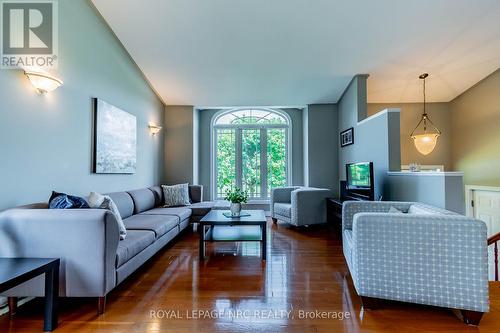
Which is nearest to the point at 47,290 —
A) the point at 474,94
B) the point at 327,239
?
the point at 327,239

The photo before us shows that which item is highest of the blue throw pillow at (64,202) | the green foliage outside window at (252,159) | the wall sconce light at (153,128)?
the wall sconce light at (153,128)

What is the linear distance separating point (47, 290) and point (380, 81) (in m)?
5.24

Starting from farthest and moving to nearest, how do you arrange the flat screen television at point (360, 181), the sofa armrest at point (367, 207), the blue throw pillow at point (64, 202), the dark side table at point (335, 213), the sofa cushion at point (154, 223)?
1. the dark side table at point (335, 213)
2. the flat screen television at point (360, 181)
3. the sofa cushion at point (154, 223)
4. the sofa armrest at point (367, 207)
5. the blue throw pillow at point (64, 202)

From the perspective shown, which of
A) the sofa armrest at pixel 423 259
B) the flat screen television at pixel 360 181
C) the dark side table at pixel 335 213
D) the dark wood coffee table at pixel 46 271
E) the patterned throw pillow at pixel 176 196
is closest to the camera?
the dark wood coffee table at pixel 46 271

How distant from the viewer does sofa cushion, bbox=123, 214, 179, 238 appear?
283 centimetres

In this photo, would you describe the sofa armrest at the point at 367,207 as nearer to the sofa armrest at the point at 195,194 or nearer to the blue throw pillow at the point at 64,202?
the blue throw pillow at the point at 64,202

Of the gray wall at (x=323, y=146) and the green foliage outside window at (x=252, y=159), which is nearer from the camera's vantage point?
the gray wall at (x=323, y=146)

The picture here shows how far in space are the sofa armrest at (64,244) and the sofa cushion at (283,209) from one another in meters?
3.25

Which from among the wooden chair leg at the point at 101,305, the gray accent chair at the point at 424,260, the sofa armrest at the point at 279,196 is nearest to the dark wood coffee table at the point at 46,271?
the wooden chair leg at the point at 101,305

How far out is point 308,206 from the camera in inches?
173

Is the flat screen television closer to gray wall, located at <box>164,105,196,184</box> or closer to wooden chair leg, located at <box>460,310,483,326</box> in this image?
wooden chair leg, located at <box>460,310,483,326</box>

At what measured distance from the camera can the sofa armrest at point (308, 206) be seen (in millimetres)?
4336

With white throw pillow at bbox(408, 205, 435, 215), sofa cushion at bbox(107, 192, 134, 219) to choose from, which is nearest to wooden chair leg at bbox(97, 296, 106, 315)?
sofa cushion at bbox(107, 192, 134, 219)

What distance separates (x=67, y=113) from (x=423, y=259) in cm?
358
